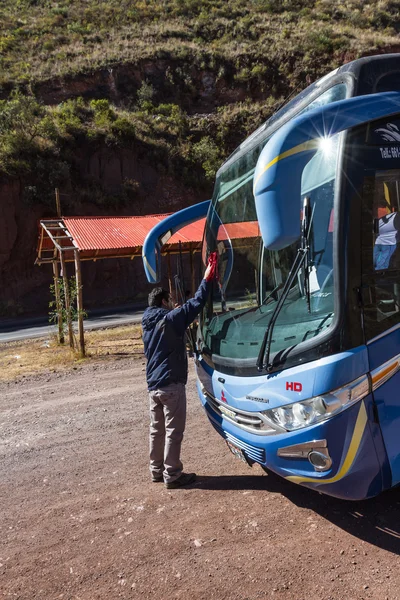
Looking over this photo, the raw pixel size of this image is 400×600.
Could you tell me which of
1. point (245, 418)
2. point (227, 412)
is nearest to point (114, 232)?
point (227, 412)

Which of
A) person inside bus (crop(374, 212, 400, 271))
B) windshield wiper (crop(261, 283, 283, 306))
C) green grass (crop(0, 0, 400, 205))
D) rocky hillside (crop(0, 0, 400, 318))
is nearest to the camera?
person inside bus (crop(374, 212, 400, 271))

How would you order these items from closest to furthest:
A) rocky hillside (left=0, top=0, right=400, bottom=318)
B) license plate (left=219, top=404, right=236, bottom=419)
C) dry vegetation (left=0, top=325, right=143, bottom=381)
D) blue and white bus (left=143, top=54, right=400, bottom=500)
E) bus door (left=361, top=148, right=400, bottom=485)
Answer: blue and white bus (left=143, top=54, right=400, bottom=500), bus door (left=361, top=148, right=400, bottom=485), license plate (left=219, top=404, right=236, bottom=419), dry vegetation (left=0, top=325, right=143, bottom=381), rocky hillside (left=0, top=0, right=400, bottom=318)

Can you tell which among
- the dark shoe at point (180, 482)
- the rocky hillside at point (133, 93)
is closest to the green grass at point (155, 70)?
the rocky hillside at point (133, 93)

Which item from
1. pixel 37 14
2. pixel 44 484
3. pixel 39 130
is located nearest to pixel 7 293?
pixel 39 130

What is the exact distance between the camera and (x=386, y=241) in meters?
3.58

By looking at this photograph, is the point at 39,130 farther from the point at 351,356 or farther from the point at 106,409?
the point at 351,356

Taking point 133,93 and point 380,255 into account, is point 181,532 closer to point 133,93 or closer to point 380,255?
point 380,255

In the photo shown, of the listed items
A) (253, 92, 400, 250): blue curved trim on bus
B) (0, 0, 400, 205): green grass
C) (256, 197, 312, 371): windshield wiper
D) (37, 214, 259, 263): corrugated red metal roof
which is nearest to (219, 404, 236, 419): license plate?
(256, 197, 312, 371): windshield wiper

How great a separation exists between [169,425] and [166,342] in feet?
2.71

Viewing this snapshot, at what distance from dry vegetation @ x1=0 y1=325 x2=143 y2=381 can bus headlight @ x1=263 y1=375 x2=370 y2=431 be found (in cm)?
933

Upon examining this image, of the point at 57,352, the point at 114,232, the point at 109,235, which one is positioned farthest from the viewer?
the point at 114,232

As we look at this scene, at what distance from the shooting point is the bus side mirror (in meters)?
5.23

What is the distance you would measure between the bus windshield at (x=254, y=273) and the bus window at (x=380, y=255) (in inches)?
9.4

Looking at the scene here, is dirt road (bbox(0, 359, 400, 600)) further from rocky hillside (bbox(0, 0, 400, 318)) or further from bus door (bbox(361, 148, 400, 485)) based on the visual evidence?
rocky hillside (bbox(0, 0, 400, 318))
